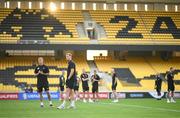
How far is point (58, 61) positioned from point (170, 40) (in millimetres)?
10862

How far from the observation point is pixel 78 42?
144 ft

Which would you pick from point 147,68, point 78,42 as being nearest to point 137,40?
point 147,68

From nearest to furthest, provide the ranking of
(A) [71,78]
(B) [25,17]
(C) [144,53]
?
(A) [71,78]
(B) [25,17]
(C) [144,53]

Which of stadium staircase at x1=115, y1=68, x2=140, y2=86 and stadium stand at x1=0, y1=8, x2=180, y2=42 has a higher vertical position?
stadium stand at x1=0, y1=8, x2=180, y2=42

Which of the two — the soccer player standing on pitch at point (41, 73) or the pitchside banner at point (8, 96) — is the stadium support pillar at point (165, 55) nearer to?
the pitchside banner at point (8, 96)

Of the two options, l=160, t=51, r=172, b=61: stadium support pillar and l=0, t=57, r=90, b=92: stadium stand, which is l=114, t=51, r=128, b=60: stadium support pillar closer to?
l=0, t=57, r=90, b=92: stadium stand

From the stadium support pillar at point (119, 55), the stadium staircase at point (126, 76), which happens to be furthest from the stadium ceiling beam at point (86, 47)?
the stadium support pillar at point (119, 55)

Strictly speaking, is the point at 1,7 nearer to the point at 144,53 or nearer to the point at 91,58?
the point at 91,58

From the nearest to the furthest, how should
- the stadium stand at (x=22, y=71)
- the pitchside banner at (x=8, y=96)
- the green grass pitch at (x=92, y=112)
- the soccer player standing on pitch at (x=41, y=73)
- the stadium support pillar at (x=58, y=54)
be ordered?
the green grass pitch at (x=92, y=112), the soccer player standing on pitch at (x=41, y=73), the pitchside banner at (x=8, y=96), the stadium stand at (x=22, y=71), the stadium support pillar at (x=58, y=54)

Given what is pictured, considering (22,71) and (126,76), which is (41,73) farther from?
(126,76)

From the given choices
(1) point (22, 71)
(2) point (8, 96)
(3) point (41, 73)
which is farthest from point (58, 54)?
(3) point (41, 73)

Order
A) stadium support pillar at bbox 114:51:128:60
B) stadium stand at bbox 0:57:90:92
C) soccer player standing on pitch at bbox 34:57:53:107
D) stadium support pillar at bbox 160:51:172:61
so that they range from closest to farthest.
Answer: soccer player standing on pitch at bbox 34:57:53:107 < stadium stand at bbox 0:57:90:92 < stadium support pillar at bbox 114:51:128:60 < stadium support pillar at bbox 160:51:172:61

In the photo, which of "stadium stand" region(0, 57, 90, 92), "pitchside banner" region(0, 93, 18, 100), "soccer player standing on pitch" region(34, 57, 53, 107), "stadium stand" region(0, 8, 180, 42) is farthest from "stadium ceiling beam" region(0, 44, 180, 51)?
"soccer player standing on pitch" region(34, 57, 53, 107)

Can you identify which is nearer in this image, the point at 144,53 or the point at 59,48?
the point at 59,48
